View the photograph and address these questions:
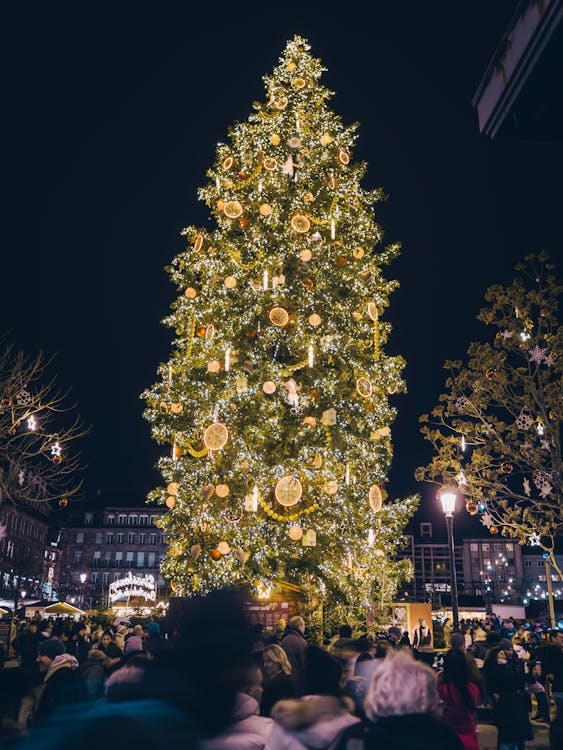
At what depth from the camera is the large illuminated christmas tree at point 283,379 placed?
17.4 m

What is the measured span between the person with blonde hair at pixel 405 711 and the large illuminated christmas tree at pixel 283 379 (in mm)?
13565

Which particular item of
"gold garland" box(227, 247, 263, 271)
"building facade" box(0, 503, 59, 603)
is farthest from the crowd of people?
"building facade" box(0, 503, 59, 603)

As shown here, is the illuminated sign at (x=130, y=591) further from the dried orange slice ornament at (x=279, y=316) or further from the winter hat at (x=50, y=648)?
the winter hat at (x=50, y=648)

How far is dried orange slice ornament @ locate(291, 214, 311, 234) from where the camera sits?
19359 mm

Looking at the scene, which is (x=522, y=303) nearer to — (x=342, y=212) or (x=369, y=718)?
(x=342, y=212)

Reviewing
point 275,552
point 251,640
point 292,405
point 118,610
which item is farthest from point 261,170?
point 118,610

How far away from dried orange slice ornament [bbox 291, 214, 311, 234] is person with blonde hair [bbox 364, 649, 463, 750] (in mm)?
17141

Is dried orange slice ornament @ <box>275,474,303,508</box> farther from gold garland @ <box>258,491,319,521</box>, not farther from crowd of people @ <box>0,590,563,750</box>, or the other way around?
crowd of people @ <box>0,590,563,750</box>

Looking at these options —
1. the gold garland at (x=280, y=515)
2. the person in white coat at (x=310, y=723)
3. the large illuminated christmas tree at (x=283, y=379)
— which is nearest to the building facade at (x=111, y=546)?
the large illuminated christmas tree at (x=283, y=379)

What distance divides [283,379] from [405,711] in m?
16.0

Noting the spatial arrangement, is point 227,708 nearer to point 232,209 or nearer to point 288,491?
point 288,491

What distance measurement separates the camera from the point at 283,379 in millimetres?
18969

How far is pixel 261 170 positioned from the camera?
21.0m

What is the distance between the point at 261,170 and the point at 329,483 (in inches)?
417
